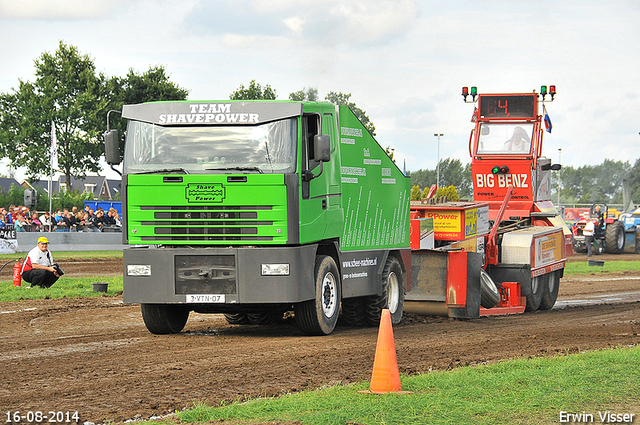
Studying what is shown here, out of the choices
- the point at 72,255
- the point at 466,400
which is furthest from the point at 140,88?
the point at 466,400

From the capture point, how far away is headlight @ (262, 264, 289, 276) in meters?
10.4

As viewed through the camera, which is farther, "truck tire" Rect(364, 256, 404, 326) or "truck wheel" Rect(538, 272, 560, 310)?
"truck wheel" Rect(538, 272, 560, 310)

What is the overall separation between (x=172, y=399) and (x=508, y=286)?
1004cm

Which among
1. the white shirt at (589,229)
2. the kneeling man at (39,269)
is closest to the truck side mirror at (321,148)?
the kneeling man at (39,269)

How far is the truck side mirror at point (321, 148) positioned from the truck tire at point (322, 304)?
5.02ft

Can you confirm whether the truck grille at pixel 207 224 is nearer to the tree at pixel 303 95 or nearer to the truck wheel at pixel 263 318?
the truck wheel at pixel 263 318

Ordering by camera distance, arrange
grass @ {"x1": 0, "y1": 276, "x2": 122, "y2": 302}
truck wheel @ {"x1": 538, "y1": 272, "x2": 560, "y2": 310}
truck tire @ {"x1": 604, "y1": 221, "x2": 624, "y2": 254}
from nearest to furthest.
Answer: grass @ {"x1": 0, "y1": 276, "x2": 122, "y2": 302}, truck wheel @ {"x1": 538, "y1": 272, "x2": 560, "y2": 310}, truck tire @ {"x1": 604, "y1": 221, "x2": 624, "y2": 254}

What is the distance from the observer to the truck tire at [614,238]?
35.8 m

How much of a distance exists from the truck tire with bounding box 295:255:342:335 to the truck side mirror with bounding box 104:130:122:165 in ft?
10.2

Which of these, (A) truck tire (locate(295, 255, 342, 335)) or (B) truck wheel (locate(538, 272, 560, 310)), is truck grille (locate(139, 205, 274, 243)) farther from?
(B) truck wheel (locate(538, 272, 560, 310))

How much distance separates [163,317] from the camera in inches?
452

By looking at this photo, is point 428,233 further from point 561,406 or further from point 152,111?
point 561,406

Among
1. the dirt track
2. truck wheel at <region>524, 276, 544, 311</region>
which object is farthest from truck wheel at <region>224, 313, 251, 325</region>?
truck wheel at <region>524, 276, 544, 311</region>

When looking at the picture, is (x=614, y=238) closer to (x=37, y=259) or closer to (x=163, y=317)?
(x=37, y=259)
